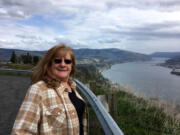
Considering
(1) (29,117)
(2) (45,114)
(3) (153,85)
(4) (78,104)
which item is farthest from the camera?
(3) (153,85)

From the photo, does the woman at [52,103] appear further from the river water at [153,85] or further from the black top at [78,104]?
the river water at [153,85]

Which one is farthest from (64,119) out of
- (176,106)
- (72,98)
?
(176,106)

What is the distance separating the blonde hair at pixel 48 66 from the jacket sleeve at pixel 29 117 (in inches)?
10.9

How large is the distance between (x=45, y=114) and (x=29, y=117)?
0.17 metres

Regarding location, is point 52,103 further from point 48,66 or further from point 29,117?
point 48,66

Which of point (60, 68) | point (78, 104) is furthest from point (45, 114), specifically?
point (60, 68)

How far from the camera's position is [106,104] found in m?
4.75

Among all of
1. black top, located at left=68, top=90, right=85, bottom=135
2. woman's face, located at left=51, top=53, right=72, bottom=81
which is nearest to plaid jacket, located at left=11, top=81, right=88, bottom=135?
black top, located at left=68, top=90, right=85, bottom=135

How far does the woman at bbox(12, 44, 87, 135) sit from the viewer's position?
1.87 m

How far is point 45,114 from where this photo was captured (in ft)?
6.46

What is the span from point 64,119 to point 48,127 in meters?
0.19

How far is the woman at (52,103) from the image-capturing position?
187 cm

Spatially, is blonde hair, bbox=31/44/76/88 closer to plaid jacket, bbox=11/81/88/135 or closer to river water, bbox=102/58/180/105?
plaid jacket, bbox=11/81/88/135

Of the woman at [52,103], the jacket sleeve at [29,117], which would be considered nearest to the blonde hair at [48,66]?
the woman at [52,103]
